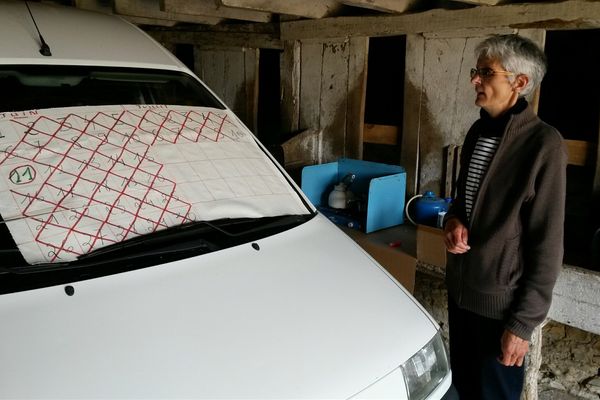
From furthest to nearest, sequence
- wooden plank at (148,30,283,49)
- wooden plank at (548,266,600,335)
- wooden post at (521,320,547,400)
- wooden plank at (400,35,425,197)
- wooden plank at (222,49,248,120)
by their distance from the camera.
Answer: wooden plank at (222,49,248,120), wooden plank at (148,30,283,49), wooden plank at (400,35,425,197), wooden post at (521,320,547,400), wooden plank at (548,266,600,335)

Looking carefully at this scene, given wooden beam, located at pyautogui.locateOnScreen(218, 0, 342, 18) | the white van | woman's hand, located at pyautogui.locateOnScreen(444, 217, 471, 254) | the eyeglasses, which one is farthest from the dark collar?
wooden beam, located at pyautogui.locateOnScreen(218, 0, 342, 18)

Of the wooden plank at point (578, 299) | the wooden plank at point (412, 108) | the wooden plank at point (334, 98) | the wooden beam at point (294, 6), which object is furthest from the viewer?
the wooden plank at point (334, 98)

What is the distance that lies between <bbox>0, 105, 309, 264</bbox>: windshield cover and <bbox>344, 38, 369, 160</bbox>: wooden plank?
5.70 ft

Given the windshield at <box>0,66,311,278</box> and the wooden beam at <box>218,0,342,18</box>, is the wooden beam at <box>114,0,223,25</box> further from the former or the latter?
the windshield at <box>0,66,311,278</box>

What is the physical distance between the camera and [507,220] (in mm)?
1678

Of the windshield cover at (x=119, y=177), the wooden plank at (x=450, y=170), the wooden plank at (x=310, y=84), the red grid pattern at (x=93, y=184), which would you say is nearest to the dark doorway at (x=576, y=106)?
the wooden plank at (x=450, y=170)

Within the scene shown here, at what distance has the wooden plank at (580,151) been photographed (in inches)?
108

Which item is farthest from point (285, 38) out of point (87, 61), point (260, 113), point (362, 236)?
point (87, 61)

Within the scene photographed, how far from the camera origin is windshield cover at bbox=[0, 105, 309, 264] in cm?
152

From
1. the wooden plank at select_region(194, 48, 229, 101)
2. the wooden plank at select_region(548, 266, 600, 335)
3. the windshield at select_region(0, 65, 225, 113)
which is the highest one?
the wooden plank at select_region(194, 48, 229, 101)

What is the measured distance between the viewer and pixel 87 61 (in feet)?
6.43

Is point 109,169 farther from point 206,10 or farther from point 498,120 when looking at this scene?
point 206,10

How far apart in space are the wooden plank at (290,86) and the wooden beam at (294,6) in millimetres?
435

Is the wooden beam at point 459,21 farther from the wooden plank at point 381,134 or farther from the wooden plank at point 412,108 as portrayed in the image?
the wooden plank at point 381,134
